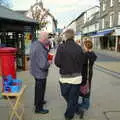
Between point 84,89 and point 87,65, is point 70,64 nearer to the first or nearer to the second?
point 87,65

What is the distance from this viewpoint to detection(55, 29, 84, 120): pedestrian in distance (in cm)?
566

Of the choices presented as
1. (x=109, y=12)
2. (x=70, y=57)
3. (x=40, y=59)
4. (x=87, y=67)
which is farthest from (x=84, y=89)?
(x=109, y=12)

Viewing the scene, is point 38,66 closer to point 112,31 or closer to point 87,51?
point 87,51

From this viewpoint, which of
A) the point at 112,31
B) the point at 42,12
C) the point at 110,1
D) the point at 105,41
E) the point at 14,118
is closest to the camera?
the point at 14,118

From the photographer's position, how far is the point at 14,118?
628 centimetres

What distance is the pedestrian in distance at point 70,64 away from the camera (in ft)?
18.6

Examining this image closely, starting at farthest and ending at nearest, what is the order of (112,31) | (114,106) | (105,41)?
(105,41)
(112,31)
(114,106)

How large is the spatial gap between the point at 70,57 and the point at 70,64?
0.14m

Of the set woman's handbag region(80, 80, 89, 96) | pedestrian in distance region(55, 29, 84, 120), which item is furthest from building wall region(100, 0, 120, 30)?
pedestrian in distance region(55, 29, 84, 120)

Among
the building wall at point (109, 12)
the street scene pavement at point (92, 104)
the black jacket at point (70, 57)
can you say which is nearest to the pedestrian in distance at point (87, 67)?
the street scene pavement at point (92, 104)

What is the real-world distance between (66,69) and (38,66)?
913 mm

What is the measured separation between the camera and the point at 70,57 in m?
5.64

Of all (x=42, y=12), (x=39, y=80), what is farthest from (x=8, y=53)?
(x=42, y=12)

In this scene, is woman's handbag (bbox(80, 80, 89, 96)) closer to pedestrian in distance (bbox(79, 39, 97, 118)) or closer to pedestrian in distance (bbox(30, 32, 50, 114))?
pedestrian in distance (bbox(79, 39, 97, 118))
